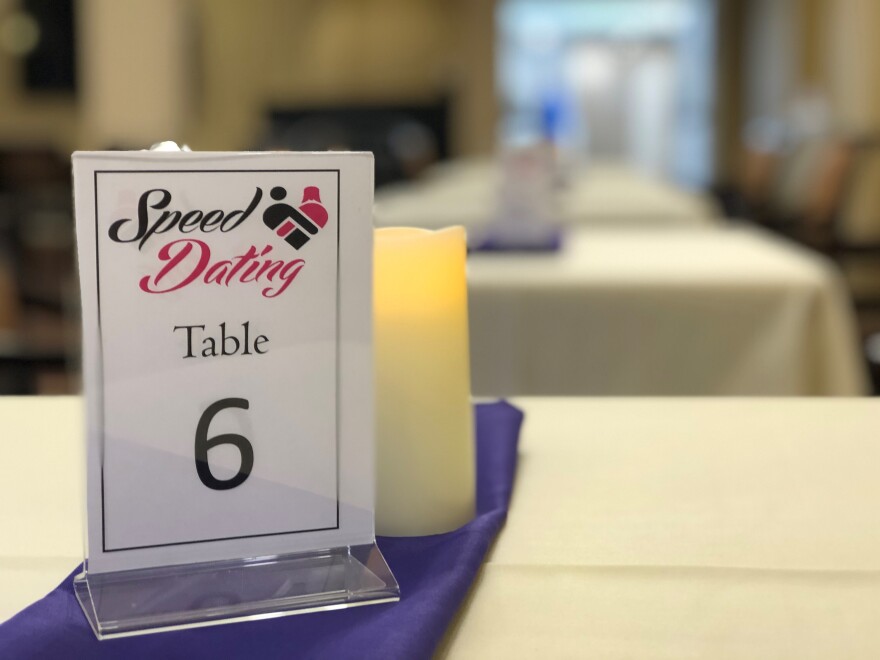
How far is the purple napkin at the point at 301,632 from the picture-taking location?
363mm

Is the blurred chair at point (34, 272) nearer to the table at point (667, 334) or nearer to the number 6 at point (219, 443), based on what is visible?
the table at point (667, 334)

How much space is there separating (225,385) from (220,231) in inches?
2.4

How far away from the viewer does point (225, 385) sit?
42cm

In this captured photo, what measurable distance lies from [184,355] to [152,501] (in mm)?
60

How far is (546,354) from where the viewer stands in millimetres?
1500

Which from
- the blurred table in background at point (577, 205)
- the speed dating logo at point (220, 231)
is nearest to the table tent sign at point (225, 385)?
the speed dating logo at point (220, 231)

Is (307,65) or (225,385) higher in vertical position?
(307,65)

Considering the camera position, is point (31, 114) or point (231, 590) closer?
point (231, 590)

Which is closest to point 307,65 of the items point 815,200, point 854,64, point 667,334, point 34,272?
point 854,64

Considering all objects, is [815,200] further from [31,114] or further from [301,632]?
[31,114]

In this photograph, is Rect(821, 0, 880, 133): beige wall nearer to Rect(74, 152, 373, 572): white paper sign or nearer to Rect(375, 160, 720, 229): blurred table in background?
Rect(375, 160, 720, 229): blurred table in background

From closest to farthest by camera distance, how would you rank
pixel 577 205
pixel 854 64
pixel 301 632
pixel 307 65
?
1. pixel 301 632
2. pixel 577 205
3. pixel 854 64
4. pixel 307 65

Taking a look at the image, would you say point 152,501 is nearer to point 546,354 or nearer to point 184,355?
point 184,355

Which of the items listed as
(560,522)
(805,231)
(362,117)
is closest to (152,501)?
(560,522)
